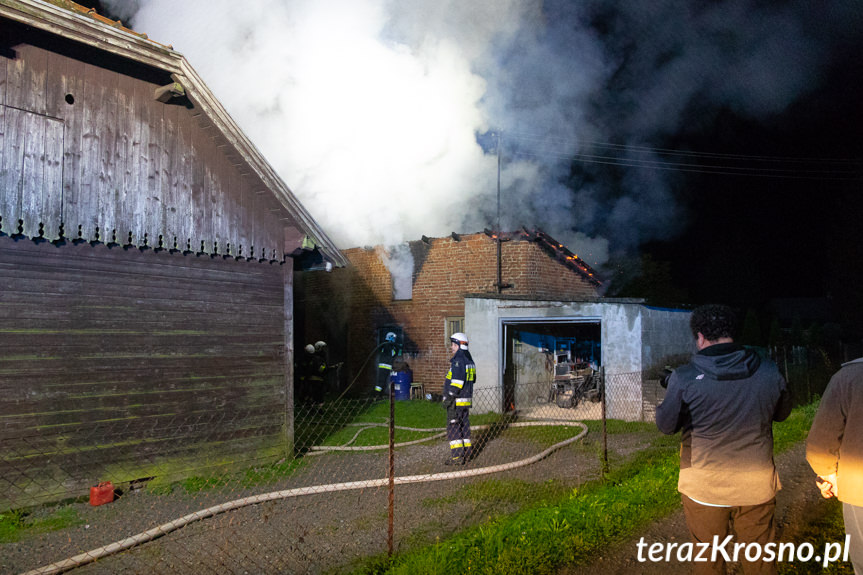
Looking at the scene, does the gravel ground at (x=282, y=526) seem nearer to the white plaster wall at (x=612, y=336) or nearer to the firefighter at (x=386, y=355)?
the white plaster wall at (x=612, y=336)

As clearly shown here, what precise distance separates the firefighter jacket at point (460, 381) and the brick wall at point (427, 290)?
5329 mm

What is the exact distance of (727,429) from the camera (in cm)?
296

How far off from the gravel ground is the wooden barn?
945 mm

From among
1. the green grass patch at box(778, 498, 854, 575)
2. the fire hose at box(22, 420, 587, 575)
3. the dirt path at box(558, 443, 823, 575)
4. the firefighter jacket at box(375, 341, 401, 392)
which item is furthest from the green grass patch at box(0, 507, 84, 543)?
the firefighter jacket at box(375, 341, 401, 392)

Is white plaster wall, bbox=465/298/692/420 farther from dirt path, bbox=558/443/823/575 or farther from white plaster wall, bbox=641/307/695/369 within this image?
dirt path, bbox=558/443/823/575

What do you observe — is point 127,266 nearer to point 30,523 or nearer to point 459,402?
point 30,523

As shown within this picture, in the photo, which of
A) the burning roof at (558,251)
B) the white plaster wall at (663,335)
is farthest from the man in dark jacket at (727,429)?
the burning roof at (558,251)

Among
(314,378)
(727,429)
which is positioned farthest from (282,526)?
(314,378)

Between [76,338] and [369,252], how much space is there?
11.9 meters

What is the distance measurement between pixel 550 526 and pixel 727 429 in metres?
2.45

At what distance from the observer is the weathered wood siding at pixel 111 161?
621 cm

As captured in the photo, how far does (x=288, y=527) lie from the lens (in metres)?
5.65

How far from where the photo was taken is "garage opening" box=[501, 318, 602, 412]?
1395 centimetres

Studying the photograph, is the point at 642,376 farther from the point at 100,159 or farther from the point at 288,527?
the point at 100,159
